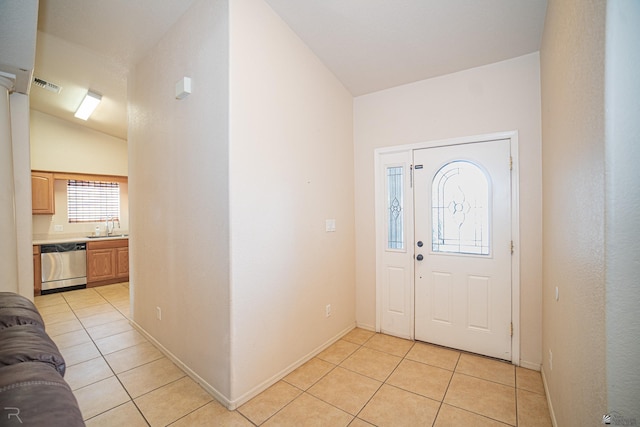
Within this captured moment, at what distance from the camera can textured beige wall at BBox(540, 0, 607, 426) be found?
0.99m

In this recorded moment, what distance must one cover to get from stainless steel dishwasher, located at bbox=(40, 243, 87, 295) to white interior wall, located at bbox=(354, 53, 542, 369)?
536cm

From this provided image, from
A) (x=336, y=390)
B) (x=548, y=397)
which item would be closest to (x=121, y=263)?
(x=336, y=390)

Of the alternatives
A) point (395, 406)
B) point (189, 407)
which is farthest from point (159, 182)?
point (395, 406)

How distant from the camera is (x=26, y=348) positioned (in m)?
0.77

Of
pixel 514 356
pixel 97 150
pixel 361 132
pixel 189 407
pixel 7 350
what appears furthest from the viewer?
pixel 97 150

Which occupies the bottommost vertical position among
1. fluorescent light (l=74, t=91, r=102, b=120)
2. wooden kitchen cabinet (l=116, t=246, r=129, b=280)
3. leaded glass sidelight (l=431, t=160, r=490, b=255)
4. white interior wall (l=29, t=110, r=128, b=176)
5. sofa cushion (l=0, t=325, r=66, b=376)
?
wooden kitchen cabinet (l=116, t=246, r=129, b=280)

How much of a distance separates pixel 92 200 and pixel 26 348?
6573mm

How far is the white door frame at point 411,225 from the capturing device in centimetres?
257

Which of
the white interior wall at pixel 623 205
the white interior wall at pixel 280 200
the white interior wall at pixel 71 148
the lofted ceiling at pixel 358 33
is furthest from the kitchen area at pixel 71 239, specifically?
the white interior wall at pixel 623 205

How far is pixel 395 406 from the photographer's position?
201 cm

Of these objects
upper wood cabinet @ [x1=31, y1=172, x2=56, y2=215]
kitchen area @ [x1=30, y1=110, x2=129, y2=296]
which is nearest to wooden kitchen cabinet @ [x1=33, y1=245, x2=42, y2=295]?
kitchen area @ [x1=30, y1=110, x2=129, y2=296]

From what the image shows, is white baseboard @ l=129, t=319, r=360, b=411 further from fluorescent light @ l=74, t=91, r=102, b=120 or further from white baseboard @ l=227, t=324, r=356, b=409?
fluorescent light @ l=74, t=91, r=102, b=120

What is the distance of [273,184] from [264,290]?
90 centimetres

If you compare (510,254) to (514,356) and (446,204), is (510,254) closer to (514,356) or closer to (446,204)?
(446,204)
